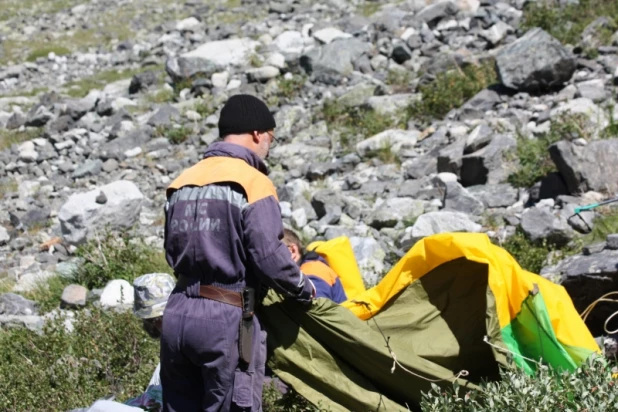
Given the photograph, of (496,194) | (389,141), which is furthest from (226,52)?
(496,194)

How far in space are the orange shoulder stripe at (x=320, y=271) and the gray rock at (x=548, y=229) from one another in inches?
79.7

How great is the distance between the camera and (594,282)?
18.3 feet

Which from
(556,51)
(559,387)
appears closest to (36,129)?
(556,51)

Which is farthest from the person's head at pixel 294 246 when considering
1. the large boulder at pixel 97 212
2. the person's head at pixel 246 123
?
the large boulder at pixel 97 212

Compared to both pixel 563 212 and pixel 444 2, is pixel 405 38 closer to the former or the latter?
pixel 444 2

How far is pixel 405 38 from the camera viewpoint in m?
14.4

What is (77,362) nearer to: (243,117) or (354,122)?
(243,117)

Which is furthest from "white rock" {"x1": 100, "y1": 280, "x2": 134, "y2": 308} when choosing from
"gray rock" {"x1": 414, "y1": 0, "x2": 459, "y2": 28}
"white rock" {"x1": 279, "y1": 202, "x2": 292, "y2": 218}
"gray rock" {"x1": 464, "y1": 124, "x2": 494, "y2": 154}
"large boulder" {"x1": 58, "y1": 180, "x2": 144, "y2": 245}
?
"gray rock" {"x1": 414, "y1": 0, "x2": 459, "y2": 28}

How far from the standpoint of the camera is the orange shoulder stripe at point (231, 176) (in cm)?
402

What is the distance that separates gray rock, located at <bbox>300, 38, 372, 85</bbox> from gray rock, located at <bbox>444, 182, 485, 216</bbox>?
5.60 m

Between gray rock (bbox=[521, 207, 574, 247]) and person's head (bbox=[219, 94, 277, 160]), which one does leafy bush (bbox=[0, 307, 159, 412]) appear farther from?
gray rock (bbox=[521, 207, 574, 247])

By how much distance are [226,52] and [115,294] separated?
9280mm

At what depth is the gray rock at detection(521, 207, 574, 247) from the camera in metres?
6.86

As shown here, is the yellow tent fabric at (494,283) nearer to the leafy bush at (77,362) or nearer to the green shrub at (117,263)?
the leafy bush at (77,362)
